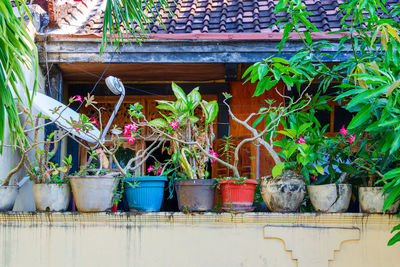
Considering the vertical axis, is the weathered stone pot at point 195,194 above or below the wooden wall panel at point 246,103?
below

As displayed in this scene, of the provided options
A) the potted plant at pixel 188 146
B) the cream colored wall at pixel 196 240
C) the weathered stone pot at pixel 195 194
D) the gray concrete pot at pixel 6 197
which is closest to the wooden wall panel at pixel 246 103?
the potted plant at pixel 188 146

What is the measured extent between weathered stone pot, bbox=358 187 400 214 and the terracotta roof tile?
2.18m

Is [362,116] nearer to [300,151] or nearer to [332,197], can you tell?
[300,151]

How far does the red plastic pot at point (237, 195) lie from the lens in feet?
13.1

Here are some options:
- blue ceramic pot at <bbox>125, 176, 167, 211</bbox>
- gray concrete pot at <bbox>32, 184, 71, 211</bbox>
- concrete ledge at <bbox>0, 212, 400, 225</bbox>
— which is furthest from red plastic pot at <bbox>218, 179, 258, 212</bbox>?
gray concrete pot at <bbox>32, 184, 71, 211</bbox>

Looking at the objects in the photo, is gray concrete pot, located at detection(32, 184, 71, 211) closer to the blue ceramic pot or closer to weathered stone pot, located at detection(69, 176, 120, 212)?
weathered stone pot, located at detection(69, 176, 120, 212)

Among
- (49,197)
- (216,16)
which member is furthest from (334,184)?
(216,16)

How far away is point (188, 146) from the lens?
4227 mm

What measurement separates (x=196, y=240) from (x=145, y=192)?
22.1 inches

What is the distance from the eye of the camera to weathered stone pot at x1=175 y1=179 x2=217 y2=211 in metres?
3.99

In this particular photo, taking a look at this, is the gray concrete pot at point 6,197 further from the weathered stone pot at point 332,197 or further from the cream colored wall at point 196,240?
the weathered stone pot at point 332,197

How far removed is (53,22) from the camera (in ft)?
17.5

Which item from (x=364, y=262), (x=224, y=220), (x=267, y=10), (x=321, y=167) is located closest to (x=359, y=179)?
(x=321, y=167)

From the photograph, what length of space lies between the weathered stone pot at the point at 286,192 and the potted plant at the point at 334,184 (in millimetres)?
114
